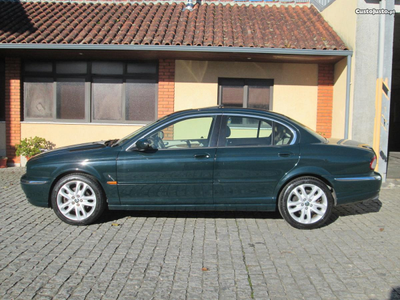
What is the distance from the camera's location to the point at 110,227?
5730 mm

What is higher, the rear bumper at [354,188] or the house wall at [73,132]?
the house wall at [73,132]

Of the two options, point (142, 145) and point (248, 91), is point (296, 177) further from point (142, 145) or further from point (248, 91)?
point (248, 91)

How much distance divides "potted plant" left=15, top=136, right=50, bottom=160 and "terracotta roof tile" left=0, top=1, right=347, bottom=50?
2.50m

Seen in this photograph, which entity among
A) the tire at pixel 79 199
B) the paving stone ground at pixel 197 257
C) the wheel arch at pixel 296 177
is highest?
the wheel arch at pixel 296 177

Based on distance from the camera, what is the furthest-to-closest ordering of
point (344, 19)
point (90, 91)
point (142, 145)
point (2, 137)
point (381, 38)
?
point (2, 137)
point (90, 91)
point (344, 19)
point (381, 38)
point (142, 145)

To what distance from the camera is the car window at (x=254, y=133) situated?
5824 mm

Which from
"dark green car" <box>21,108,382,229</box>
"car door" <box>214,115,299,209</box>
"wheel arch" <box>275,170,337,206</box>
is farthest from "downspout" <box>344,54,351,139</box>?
"car door" <box>214,115,299,209</box>

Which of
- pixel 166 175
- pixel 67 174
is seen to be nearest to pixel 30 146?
pixel 67 174

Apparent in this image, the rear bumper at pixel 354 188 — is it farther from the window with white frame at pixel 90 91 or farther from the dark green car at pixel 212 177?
the window with white frame at pixel 90 91

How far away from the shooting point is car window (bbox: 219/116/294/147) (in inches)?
229

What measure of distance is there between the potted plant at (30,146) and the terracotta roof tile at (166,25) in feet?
8.21

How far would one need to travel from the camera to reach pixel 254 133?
5.93 m

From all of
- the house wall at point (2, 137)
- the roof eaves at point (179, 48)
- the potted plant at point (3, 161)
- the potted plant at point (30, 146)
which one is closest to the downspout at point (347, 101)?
the roof eaves at point (179, 48)

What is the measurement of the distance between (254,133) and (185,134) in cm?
100
